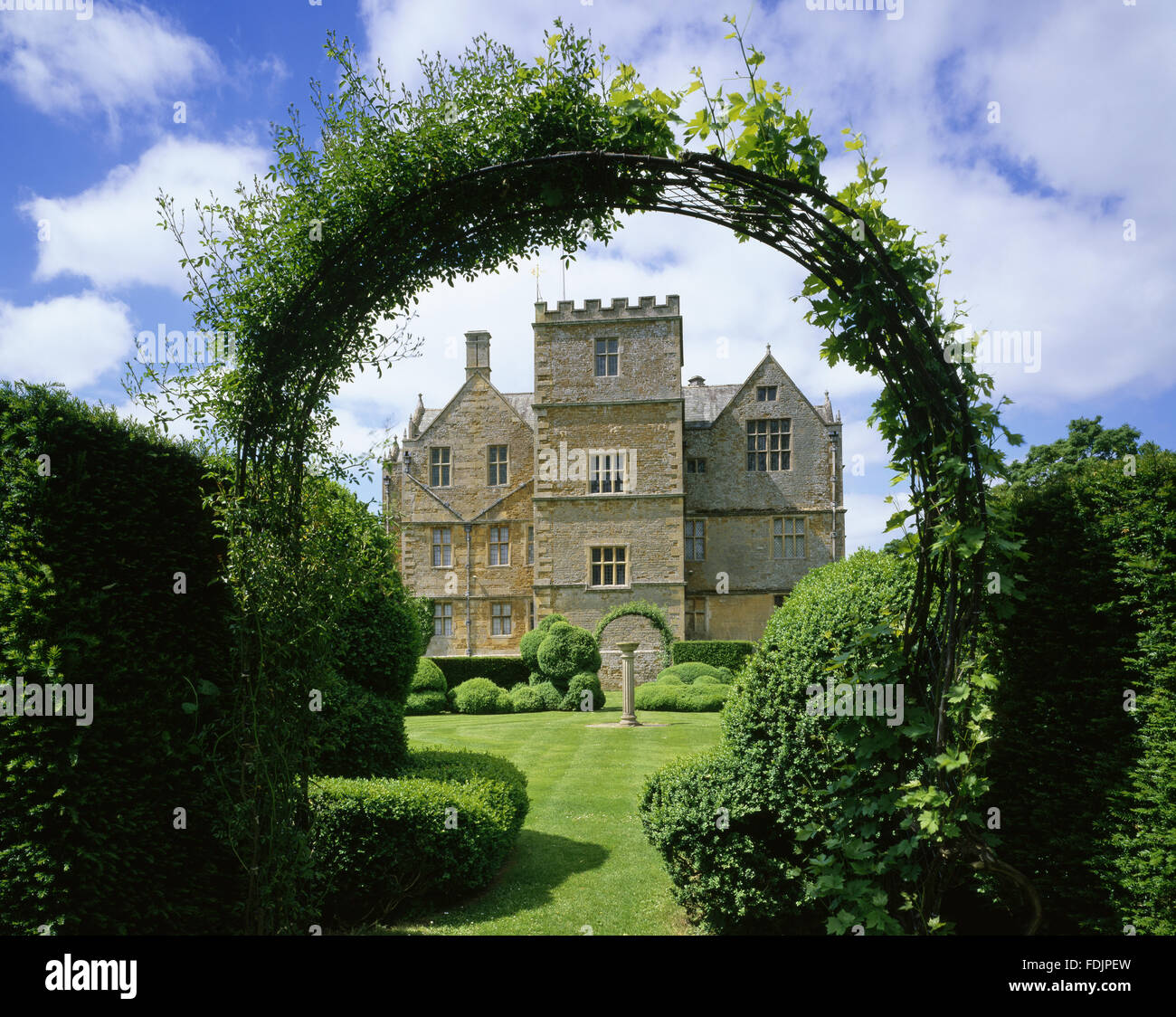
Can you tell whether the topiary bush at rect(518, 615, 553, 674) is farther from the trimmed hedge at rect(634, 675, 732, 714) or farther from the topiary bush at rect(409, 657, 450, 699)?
the trimmed hedge at rect(634, 675, 732, 714)

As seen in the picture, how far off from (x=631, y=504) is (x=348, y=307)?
877 inches

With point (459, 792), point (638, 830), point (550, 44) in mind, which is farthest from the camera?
point (638, 830)

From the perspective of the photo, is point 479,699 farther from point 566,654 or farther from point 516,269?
point 516,269

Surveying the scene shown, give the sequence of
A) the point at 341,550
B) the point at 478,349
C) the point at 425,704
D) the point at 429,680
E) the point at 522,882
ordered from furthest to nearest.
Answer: the point at 478,349
the point at 429,680
the point at 425,704
the point at 522,882
the point at 341,550

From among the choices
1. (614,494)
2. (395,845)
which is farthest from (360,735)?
(614,494)

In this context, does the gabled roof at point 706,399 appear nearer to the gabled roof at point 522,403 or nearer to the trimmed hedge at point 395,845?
the gabled roof at point 522,403

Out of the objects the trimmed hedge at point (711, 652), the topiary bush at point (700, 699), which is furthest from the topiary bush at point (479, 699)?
the trimmed hedge at point (711, 652)

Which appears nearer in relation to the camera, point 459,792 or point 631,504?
point 459,792

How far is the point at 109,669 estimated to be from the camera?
13.2 feet

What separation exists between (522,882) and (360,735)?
206cm

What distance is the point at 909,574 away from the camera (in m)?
4.59

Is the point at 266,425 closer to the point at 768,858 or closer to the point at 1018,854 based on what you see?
A: the point at 768,858

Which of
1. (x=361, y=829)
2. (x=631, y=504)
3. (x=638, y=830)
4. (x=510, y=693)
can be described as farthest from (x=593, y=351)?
(x=361, y=829)

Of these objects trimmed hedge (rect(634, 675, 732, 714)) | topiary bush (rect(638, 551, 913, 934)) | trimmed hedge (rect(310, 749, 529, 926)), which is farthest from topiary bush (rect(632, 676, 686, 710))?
topiary bush (rect(638, 551, 913, 934))
